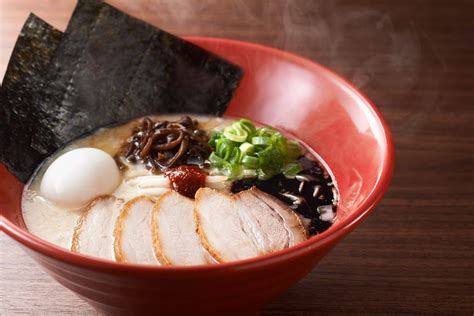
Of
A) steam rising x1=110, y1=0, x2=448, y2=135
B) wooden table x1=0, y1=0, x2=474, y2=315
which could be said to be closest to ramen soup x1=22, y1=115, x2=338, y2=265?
wooden table x1=0, y1=0, x2=474, y2=315

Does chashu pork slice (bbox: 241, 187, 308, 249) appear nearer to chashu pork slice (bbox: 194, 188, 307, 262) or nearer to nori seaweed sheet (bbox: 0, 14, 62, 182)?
chashu pork slice (bbox: 194, 188, 307, 262)

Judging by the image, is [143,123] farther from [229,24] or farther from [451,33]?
[451,33]

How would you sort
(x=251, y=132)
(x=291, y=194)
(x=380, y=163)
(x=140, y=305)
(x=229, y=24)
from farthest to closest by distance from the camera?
1. (x=229, y=24)
2. (x=251, y=132)
3. (x=291, y=194)
4. (x=380, y=163)
5. (x=140, y=305)

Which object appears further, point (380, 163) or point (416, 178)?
point (416, 178)

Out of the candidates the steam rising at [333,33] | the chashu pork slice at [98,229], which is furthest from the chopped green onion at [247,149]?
the steam rising at [333,33]

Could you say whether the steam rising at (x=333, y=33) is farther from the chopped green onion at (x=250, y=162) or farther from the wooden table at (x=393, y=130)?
the chopped green onion at (x=250, y=162)

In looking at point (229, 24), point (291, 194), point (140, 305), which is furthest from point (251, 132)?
point (229, 24)
